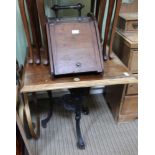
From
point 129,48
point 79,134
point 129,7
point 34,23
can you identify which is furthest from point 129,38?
point 79,134

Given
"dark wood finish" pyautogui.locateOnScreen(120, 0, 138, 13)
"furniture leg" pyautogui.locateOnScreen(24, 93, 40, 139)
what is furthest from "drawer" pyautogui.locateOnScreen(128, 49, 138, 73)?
"furniture leg" pyautogui.locateOnScreen(24, 93, 40, 139)

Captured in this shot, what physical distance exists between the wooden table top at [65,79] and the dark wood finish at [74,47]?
0.05 meters

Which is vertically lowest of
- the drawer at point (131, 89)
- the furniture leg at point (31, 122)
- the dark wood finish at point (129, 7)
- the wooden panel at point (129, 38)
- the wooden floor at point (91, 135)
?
the wooden floor at point (91, 135)

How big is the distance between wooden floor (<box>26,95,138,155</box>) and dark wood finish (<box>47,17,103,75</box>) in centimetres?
65

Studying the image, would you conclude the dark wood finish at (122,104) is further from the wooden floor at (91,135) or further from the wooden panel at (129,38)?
the wooden panel at (129,38)

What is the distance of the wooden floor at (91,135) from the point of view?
4.59 feet

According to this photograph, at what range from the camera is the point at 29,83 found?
1050 mm

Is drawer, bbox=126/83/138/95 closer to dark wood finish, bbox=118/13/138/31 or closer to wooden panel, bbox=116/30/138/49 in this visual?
wooden panel, bbox=116/30/138/49

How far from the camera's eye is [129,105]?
4.99ft

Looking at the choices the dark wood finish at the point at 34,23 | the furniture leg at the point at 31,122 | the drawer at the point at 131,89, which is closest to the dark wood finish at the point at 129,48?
the drawer at the point at 131,89

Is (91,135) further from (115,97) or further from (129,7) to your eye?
(129,7)

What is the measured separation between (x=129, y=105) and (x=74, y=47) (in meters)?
0.72

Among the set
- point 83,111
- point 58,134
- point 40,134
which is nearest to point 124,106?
point 83,111
